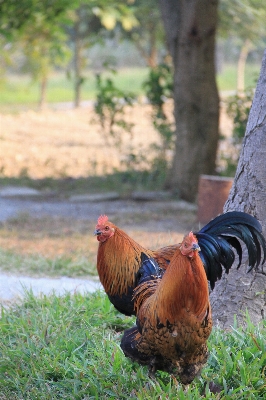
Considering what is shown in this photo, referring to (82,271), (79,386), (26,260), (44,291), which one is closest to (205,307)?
(79,386)

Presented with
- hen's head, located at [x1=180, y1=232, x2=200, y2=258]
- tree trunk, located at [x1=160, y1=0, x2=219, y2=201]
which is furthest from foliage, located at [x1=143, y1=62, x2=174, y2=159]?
hen's head, located at [x1=180, y1=232, x2=200, y2=258]

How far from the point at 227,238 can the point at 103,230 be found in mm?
756

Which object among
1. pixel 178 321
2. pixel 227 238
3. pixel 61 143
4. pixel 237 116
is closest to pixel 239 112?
pixel 237 116

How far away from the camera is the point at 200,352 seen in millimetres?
3090

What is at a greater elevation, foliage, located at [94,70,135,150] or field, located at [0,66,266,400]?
foliage, located at [94,70,135,150]

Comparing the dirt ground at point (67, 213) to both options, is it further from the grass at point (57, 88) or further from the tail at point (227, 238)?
the grass at point (57, 88)

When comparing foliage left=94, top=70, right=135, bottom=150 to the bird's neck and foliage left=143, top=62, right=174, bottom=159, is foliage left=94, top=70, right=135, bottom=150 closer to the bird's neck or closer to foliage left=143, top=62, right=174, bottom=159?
foliage left=143, top=62, right=174, bottom=159

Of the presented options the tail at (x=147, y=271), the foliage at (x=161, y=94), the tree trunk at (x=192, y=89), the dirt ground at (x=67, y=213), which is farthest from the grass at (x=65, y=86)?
the tail at (x=147, y=271)

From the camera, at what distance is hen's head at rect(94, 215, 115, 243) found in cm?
361

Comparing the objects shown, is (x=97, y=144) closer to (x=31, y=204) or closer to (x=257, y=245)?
(x=31, y=204)

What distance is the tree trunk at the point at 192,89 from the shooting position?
8.91 metres

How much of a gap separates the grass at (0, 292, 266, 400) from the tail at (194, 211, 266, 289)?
491 mm

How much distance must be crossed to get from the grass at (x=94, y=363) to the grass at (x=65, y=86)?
71.9 ft

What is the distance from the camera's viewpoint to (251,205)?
12.9 ft
